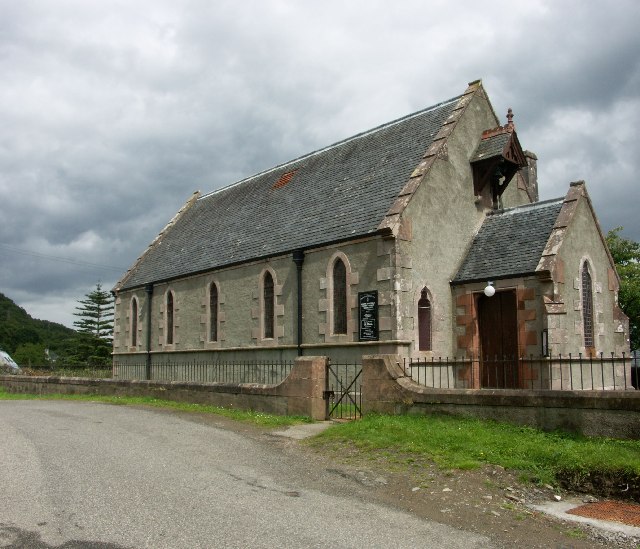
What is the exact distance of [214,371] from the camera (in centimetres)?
2425

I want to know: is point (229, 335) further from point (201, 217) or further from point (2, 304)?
point (2, 304)

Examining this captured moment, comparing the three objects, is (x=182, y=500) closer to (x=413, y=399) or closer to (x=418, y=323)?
(x=413, y=399)

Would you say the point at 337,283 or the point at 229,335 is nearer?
the point at 337,283

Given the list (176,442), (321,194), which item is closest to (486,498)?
(176,442)

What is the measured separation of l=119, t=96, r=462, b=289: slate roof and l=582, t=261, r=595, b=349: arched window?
6172 mm

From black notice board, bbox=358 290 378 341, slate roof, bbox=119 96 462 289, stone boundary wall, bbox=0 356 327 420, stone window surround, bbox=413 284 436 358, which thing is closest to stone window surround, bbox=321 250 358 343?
black notice board, bbox=358 290 378 341

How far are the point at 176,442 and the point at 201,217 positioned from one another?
21.1m

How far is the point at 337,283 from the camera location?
19.4 meters

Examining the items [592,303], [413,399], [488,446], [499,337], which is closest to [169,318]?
A: [499,337]

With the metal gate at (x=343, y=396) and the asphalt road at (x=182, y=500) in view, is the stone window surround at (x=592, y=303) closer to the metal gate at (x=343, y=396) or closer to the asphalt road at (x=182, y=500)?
the metal gate at (x=343, y=396)

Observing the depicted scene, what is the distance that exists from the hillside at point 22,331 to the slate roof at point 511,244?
76541mm

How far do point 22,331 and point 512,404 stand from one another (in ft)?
326

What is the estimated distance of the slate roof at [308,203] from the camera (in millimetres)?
20047

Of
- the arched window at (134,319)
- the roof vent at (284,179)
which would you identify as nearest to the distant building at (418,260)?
the roof vent at (284,179)
